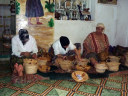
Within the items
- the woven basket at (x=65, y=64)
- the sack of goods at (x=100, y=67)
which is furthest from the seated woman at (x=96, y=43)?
the woven basket at (x=65, y=64)

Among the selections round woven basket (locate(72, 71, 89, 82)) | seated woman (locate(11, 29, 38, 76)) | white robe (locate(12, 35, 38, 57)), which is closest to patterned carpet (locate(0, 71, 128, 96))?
round woven basket (locate(72, 71, 89, 82))

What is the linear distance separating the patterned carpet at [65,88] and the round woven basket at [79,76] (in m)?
0.09

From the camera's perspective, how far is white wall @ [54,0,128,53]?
5.70m

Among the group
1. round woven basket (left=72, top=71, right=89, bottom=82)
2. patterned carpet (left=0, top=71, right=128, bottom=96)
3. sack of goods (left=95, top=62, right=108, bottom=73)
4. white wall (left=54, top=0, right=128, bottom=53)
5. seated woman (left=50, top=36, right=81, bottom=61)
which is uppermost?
white wall (left=54, top=0, right=128, bottom=53)

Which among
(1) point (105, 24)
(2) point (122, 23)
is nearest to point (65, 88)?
(1) point (105, 24)

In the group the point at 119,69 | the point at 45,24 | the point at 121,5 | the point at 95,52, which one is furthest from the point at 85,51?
the point at 121,5

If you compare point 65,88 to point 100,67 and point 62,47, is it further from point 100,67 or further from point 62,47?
point 62,47

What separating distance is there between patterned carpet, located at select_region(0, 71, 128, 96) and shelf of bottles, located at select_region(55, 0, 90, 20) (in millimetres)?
2715

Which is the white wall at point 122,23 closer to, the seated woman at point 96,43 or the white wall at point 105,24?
the white wall at point 105,24

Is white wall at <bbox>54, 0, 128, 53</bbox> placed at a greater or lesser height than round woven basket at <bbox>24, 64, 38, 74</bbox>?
greater

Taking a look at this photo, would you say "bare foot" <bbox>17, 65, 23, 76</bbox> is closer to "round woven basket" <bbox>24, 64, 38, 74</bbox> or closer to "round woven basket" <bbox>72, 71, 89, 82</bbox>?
"round woven basket" <bbox>24, 64, 38, 74</bbox>

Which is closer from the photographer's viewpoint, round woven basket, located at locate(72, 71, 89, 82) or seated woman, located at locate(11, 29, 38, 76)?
round woven basket, located at locate(72, 71, 89, 82)

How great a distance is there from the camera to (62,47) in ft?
14.8

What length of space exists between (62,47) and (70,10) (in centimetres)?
195
